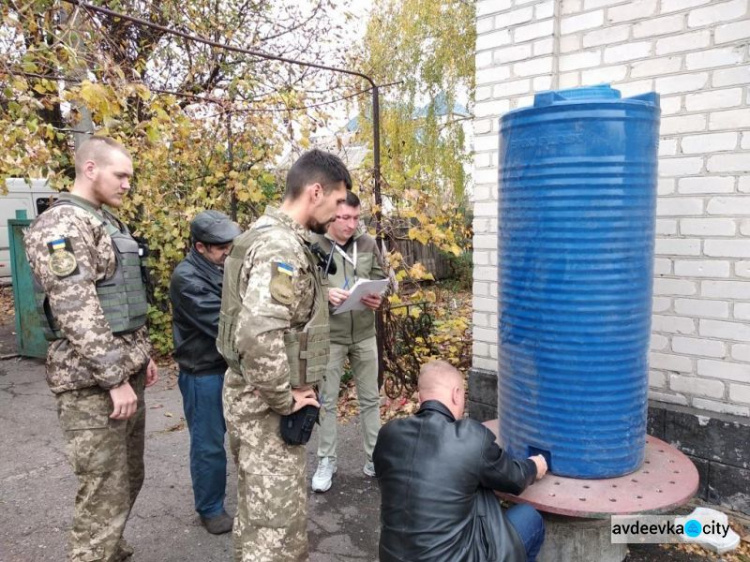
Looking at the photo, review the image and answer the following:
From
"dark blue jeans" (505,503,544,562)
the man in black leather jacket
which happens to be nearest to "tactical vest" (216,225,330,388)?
the man in black leather jacket

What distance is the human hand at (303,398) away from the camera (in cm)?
210

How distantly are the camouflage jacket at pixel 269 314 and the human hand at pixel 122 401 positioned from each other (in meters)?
0.46

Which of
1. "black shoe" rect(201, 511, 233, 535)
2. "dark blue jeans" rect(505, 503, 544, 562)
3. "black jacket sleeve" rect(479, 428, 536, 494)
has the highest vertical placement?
"black jacket sleeve" rect(479, 428, 536, 494)

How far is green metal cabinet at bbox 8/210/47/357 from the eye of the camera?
20.4ft

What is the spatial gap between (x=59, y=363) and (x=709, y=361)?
3.07 meters

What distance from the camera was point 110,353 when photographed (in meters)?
2.20

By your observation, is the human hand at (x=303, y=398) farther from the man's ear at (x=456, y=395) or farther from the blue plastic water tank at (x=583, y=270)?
the blue plastic water tank at (x=583, y=270)

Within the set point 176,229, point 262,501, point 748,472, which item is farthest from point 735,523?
point 176,229

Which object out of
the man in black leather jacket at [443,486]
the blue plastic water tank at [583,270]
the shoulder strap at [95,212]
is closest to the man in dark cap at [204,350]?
the shoulder strap at [95,212]

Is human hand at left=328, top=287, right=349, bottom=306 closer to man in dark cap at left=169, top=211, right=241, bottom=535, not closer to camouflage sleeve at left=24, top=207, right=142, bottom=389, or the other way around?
man in dark cap at left=169, top=211, right=241, bottom=535

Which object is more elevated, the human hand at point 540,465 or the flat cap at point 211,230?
the flat cap at point 211,230

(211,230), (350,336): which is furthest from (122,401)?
(350,336)

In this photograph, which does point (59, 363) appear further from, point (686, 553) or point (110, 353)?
point (686, 553)

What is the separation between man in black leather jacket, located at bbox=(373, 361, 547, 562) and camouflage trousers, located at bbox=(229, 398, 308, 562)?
1.18 feet
